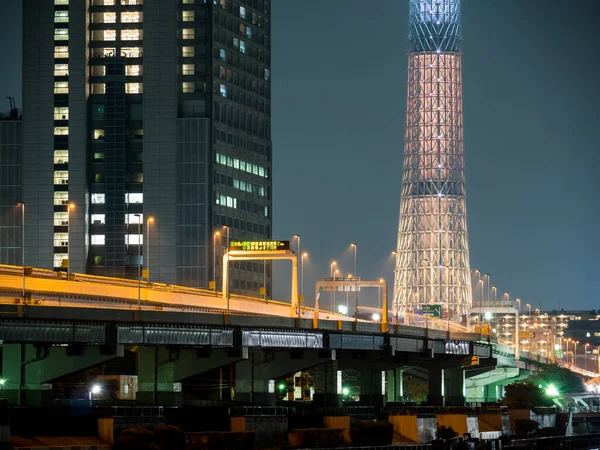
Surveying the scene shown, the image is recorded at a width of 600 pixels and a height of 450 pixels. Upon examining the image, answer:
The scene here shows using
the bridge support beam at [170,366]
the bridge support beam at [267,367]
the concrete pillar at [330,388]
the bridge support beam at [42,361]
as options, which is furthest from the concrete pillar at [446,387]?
the bridge support beam at [42,361]

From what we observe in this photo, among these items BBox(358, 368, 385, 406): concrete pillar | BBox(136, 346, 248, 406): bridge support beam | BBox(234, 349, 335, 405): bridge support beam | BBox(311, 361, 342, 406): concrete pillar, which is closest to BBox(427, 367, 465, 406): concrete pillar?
BBox(358, 368, 385, 406): concrete pillar

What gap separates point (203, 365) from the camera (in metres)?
105

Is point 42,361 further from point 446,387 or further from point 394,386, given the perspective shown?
point 394,386

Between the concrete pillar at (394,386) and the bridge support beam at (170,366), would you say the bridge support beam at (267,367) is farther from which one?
the concrete pillar at (394,386)

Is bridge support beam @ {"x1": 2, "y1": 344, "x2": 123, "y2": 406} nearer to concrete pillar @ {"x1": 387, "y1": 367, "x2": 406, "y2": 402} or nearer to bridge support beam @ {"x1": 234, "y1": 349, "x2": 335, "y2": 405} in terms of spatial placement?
Result: bridge support beam @ {"x1": 234, "y1": 349, "x2": 335, "y2": 405}

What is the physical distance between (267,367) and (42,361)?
87.4ft

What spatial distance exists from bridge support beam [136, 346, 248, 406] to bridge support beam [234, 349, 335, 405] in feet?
24.9

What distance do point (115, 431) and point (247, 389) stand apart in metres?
33.3

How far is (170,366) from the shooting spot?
103500mm

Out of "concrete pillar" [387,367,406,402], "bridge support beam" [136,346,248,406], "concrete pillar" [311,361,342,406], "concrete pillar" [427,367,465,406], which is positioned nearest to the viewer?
"bridge support beam" [136,346,248,406]

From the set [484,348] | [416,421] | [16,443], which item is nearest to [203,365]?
[416,421]

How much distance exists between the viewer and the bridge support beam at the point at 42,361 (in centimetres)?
9194

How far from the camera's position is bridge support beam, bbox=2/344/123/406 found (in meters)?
91.9

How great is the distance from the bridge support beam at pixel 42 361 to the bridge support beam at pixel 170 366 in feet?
19.4
